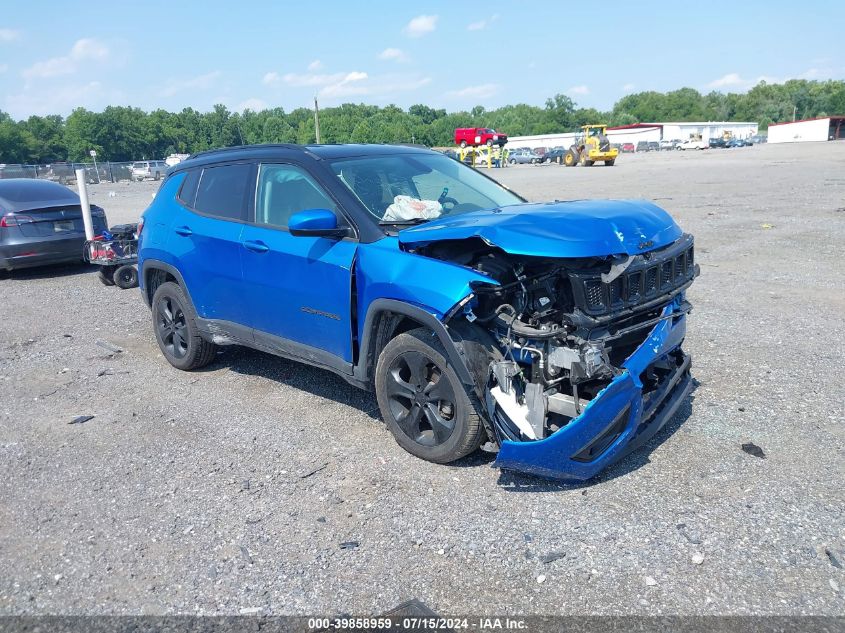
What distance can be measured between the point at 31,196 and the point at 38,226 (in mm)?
713

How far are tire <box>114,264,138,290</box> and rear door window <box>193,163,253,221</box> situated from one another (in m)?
4.88

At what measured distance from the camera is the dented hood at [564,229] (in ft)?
11.7

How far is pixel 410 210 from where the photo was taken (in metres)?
4.67

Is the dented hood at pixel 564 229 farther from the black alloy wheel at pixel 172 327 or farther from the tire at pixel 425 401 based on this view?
the black alloy wheel at pixel 172 327

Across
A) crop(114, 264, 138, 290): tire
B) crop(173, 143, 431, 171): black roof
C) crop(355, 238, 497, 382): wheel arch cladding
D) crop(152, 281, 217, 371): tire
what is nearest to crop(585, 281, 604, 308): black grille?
crop(355, 238, 497, 382): wheel arch cladding

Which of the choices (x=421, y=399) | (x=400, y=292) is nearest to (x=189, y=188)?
(x=400, y=292)

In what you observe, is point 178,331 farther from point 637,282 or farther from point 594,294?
point 637,282

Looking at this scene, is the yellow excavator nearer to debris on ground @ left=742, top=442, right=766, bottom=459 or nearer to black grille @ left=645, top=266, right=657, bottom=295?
debris on ground @ left=742, top=442, right=766, bottom=459

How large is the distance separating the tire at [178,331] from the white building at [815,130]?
3999 inches

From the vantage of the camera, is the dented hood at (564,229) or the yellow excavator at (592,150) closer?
the dented hood at (564,229)

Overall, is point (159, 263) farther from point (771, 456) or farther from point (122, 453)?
point (771, 456)

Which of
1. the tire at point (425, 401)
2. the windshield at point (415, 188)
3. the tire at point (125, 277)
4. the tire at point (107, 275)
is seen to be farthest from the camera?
the tire at point (107, 275)

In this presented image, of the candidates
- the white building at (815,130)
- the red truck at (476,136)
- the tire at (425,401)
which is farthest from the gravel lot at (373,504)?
the white building at (815,130)

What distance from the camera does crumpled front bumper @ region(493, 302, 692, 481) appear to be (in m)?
3.54
